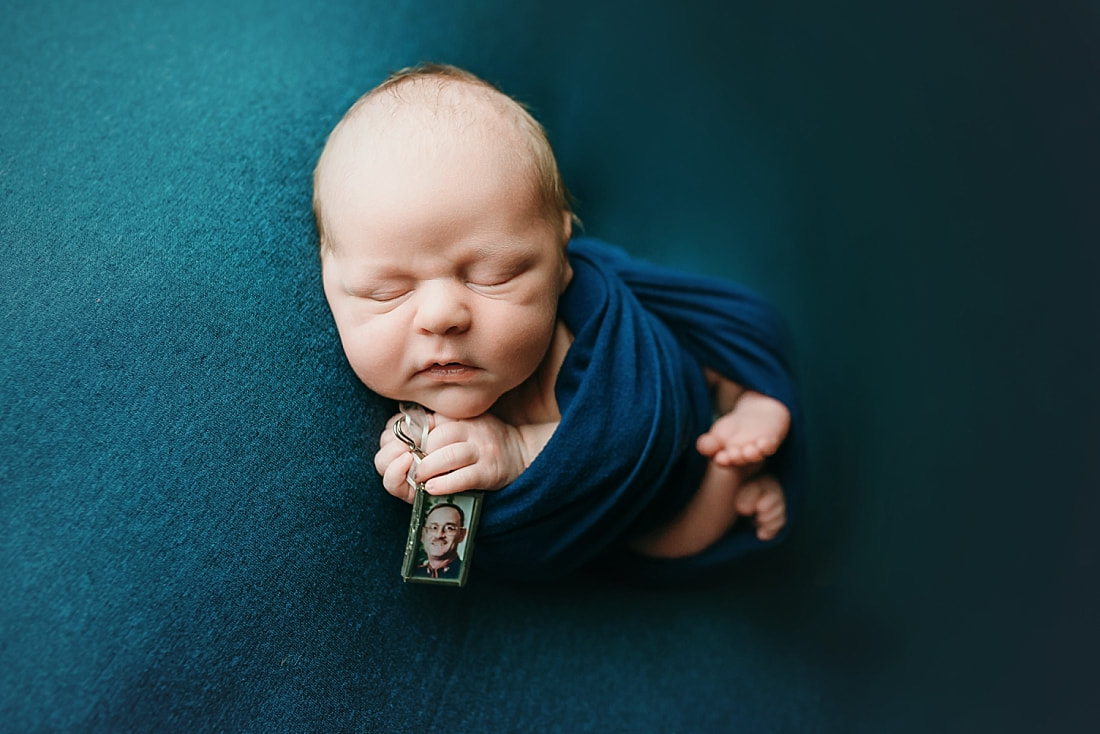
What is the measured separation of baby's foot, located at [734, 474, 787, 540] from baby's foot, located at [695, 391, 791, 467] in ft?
0.16

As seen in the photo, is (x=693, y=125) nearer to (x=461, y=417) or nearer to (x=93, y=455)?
(x=461, y=417)

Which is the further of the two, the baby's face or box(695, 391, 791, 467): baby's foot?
box(695, 391, 791, 467): baby's foot

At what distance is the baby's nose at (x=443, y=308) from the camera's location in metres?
0.51

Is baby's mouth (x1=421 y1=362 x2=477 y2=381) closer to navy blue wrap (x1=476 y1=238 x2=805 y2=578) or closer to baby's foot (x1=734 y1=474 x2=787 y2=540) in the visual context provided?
navy blue wrap (x1=476 y1=238 x2=805 y2=578)

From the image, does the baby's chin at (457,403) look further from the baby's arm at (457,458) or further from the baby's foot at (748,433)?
the baby's foot at (748,433)

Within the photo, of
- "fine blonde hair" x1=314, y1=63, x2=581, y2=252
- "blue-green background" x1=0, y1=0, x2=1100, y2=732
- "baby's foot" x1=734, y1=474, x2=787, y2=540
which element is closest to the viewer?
"blue-green background" x1=0, y1=0, x2=1100, y2=732

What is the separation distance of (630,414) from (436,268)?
19 centimetres

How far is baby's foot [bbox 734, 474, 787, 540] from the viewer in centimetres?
72

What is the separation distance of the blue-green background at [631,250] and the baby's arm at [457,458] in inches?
1.5

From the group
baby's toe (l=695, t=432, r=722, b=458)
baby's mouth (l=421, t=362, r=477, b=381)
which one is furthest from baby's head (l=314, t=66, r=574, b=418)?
baby's toe (l=695, t=432, r=722, b=458)

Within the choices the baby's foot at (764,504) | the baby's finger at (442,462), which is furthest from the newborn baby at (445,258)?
the baby's foot at (764,504)

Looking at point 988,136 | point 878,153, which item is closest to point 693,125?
point 878,153

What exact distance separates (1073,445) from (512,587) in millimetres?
591

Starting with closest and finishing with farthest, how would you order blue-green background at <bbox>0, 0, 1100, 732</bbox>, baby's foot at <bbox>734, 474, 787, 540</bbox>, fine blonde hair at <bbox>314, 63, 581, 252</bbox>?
A: blue-green background at <bbox>0, 0, 1100, 732</bbox>
fine blonde hair at <bbox>314, 63, 581, 252</bbox>
baby's foot at <bbox>734, 474, 787, 540</bbox>
